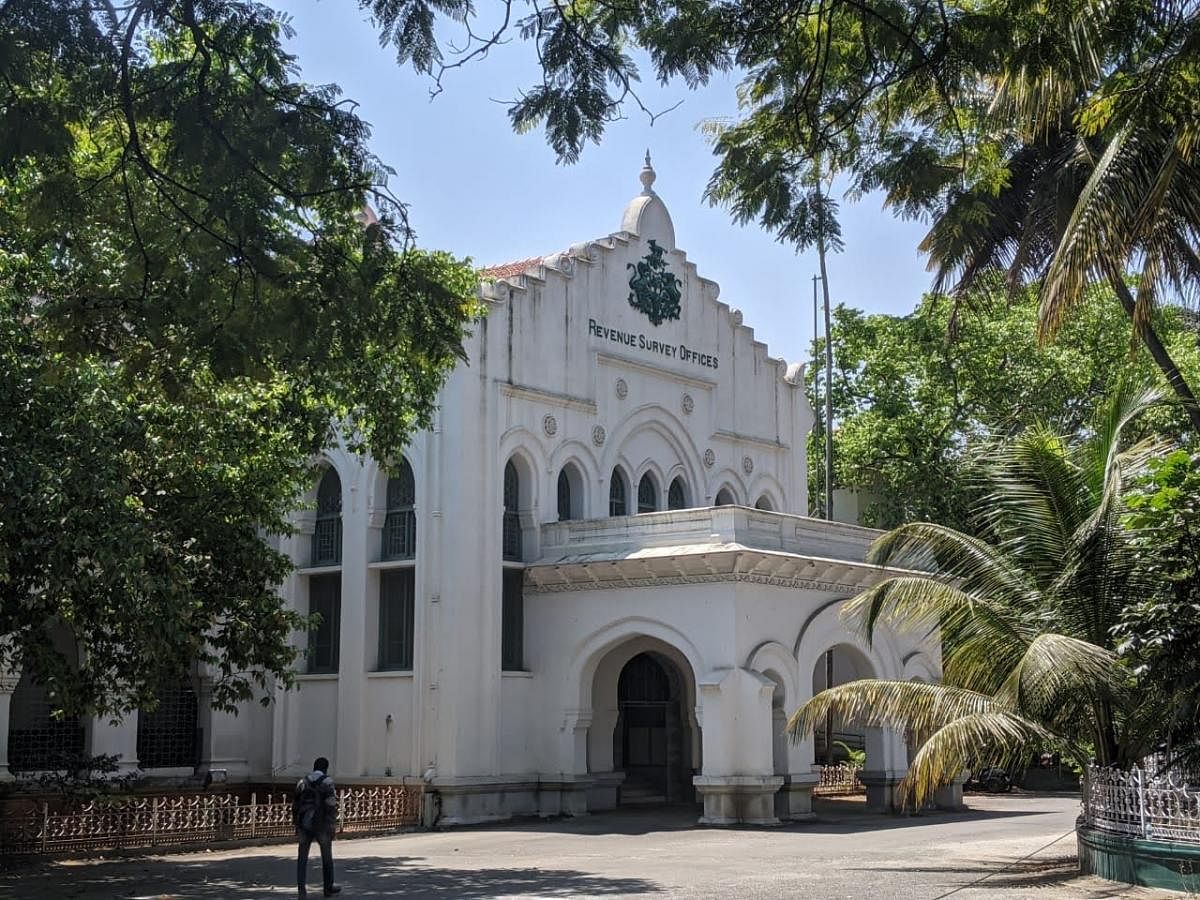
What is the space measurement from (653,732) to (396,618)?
592 centimetres

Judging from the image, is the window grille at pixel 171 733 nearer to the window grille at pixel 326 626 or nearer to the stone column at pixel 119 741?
the stone column at pixel 119 741

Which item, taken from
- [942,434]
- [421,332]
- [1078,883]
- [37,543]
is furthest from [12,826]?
[942,434]

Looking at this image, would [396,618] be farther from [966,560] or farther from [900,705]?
[966,560]

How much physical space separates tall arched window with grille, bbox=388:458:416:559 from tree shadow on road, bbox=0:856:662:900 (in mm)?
7691

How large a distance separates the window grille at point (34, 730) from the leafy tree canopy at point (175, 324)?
668cm

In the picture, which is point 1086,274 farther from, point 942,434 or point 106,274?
point 942,434

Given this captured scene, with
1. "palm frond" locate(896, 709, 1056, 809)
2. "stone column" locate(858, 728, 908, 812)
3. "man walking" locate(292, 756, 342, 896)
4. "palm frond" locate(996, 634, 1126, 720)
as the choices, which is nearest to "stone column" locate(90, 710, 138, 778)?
"man walking" locate(292, 756, 342, 896)

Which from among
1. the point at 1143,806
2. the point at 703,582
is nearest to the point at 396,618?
the point at 703,582

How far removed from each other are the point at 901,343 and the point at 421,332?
27.7 meters

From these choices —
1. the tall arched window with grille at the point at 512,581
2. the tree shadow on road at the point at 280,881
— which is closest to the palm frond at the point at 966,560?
the tree shadow on road at the point at 280,881

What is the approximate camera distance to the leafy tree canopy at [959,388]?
3753cm

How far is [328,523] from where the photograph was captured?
27422 millimetres

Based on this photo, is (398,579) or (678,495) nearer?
(398,579)

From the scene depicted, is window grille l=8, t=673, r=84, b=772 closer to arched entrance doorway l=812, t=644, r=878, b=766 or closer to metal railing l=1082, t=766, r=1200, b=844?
arched entrance doorway l=812, t=644, r=878, b=766
